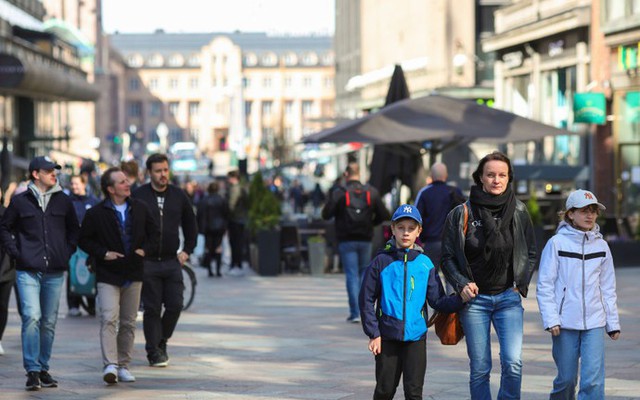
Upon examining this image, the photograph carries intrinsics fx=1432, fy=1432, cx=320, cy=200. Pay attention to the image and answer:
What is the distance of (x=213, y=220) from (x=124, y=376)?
1206 cm

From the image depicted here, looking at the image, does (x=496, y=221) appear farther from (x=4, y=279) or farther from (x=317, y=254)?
(x=317, y=254)

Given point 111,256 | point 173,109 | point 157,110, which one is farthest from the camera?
point 173,109

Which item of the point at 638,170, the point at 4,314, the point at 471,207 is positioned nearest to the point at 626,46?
the point at 638,170

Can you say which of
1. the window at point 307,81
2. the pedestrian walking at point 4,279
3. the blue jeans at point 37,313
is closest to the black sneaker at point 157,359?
the blue jeans at point 37,313

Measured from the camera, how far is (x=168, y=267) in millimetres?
11844

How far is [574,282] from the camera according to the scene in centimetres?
809

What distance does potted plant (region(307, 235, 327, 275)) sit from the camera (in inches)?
899

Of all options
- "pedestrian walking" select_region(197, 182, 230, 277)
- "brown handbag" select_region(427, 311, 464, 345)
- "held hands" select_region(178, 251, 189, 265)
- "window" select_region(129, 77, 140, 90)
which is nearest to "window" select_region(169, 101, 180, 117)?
"window" select_region(129, 77, 140, 90)

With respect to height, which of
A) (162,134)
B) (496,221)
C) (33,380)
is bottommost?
(33,380)

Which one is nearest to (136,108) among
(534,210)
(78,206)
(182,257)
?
(534,210)

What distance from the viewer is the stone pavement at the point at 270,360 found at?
10.6 metres

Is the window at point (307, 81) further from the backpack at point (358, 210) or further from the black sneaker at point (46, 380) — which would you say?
the black sneaker at point (46, 380)

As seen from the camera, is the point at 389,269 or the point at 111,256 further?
the point at 111,256

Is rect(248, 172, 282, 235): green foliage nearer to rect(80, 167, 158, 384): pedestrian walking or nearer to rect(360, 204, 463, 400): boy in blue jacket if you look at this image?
rect(80, 167, 158, 384): pedestrian walking
